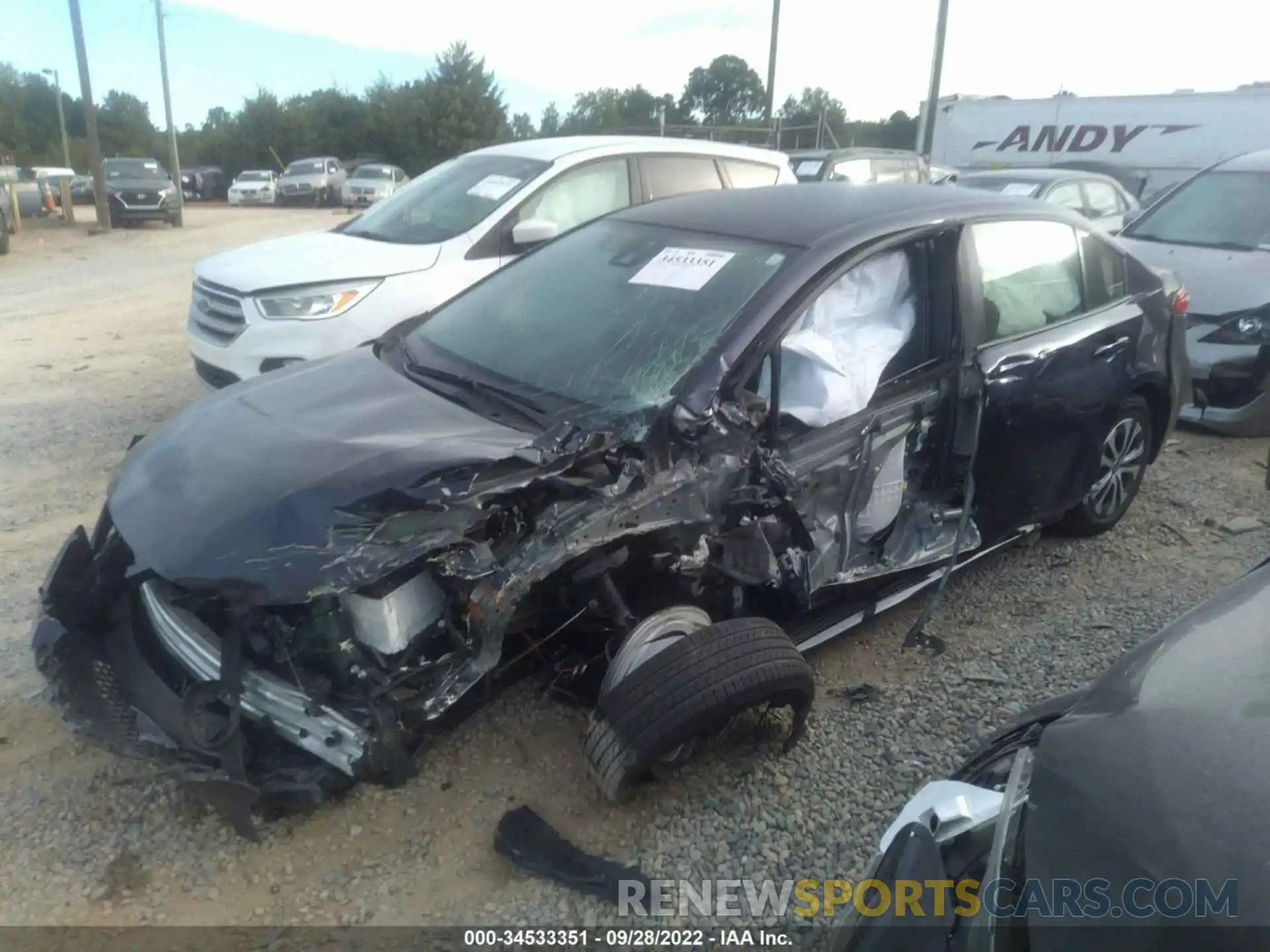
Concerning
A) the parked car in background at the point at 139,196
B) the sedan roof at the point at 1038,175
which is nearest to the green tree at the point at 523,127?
the parked car in background at the point at 139,196

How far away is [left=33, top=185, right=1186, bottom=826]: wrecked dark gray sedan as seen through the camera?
2.46m

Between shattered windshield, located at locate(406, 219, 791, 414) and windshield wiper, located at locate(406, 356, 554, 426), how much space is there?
5 centimetres

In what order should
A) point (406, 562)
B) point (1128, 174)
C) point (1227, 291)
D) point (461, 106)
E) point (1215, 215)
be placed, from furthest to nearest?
point (461, 106), point (1128, 174), point (1215, 215), point (1227, 291), point (406, 562)

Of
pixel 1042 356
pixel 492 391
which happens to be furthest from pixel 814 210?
pixel 492 391

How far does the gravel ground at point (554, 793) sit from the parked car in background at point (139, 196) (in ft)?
63.3

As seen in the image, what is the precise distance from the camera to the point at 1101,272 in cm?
419

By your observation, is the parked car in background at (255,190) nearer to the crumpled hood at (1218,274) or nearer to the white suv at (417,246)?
the white suv at (417,246)

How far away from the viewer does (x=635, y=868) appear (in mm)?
2549

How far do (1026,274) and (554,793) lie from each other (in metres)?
2.69

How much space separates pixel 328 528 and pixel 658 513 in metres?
0.89

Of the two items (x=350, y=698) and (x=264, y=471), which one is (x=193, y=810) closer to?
(x=350, y=698)

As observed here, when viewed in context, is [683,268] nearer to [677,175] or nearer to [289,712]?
[289,712]

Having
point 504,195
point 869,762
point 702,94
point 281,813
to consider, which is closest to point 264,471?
point 281,813

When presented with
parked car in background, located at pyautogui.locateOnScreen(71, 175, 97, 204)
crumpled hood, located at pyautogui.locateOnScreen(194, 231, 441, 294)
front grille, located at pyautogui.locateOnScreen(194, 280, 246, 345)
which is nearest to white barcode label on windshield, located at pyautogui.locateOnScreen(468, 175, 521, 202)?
crumpled hood, located at pyautogui.locateOnScreen(194, 231, 441, 294)
